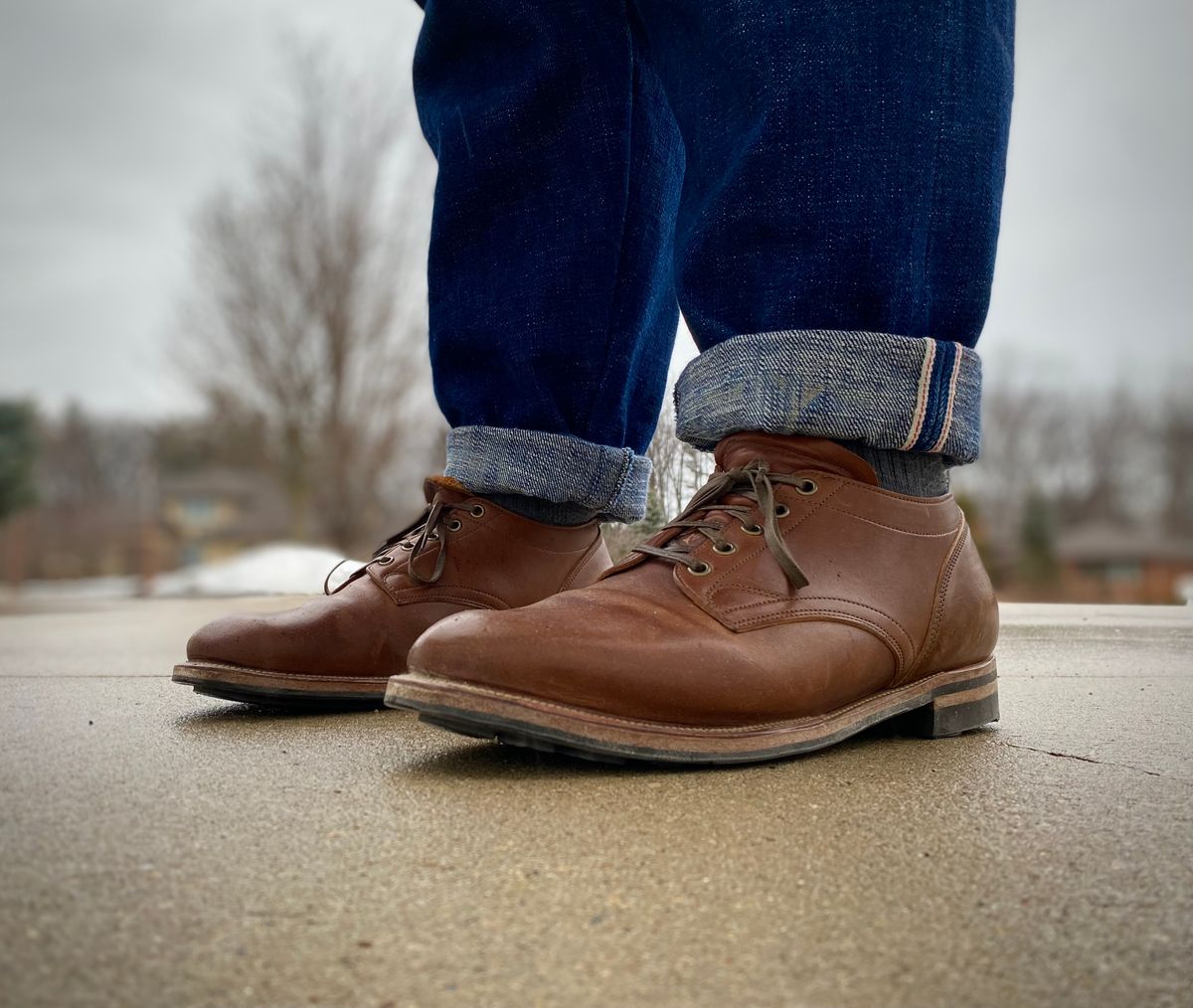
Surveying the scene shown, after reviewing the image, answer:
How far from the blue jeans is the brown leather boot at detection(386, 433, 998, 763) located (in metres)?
0.07

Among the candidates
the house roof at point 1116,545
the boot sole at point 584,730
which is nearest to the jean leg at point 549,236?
the boot sole at point 584,730

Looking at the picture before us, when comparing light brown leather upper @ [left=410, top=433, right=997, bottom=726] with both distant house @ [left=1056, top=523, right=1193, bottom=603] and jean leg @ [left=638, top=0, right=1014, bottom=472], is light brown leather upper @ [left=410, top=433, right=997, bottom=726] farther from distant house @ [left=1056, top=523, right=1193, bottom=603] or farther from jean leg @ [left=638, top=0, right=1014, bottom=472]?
distant house @ [left=1056, top=523, right=1193, bottom=603]

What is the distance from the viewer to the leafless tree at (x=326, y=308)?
13.0 meters

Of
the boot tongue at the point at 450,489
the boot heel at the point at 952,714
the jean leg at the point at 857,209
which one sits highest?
the jean leg at the point at 857,209

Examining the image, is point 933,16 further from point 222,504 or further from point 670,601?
point 222,504

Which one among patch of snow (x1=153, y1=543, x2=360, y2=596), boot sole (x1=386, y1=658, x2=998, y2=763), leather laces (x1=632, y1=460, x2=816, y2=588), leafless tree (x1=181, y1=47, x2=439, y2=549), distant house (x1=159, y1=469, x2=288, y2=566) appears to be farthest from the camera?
distant house (x1=159, y1=469, x2=288, y2=566)

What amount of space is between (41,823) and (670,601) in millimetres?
465

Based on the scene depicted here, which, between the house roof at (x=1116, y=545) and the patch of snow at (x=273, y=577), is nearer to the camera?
the patch of snow at (x=273, y=577)

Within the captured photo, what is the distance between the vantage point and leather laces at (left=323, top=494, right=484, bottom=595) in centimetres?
104

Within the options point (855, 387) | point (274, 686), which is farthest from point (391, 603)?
point (855, 387)

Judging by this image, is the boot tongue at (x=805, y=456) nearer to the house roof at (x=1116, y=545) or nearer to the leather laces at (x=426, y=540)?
the leather laces at (x=426, y=540)

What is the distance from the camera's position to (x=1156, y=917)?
1.37 ft

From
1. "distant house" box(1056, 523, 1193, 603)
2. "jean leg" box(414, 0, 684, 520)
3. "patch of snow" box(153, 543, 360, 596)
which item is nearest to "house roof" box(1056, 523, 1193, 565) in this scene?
"distant house" box(1056, 523, 1193, 603)

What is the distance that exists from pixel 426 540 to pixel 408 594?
0.06m
